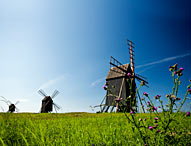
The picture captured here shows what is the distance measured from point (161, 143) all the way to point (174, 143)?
0.89ft

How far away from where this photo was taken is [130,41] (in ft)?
75.4

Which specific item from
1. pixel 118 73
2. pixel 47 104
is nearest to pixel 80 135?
pixel 118 73

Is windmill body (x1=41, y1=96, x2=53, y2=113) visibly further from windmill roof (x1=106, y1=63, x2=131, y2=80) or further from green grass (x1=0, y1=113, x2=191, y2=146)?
green grass (x1=0, y1=113, x2=191, y2=146)

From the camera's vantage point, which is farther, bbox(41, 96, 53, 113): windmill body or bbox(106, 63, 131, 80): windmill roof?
bbox(41, 96, 53, 113): windmill body

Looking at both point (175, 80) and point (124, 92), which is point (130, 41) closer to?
point (124, 92)

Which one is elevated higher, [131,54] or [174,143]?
[131,54]

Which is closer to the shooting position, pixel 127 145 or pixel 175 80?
pixel 175 80

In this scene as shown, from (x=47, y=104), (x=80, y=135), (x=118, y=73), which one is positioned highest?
(x=118, y=73)

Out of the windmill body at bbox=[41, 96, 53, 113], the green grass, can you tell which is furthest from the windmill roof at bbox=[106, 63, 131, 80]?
the green grass

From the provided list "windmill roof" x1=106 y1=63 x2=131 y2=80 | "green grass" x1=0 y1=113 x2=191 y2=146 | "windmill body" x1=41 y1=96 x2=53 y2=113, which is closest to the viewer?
"green grass" x1=0 y1=113 x2=191 y2=146

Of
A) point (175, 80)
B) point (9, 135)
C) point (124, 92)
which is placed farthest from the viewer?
point (124, 92)

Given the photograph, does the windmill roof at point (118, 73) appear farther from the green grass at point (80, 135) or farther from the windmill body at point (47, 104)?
the green grass at point (80, 135)

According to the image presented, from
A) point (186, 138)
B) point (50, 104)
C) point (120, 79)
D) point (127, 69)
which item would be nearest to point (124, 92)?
point (120, 79)

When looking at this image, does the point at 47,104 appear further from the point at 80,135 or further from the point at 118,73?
the point at 80,135
